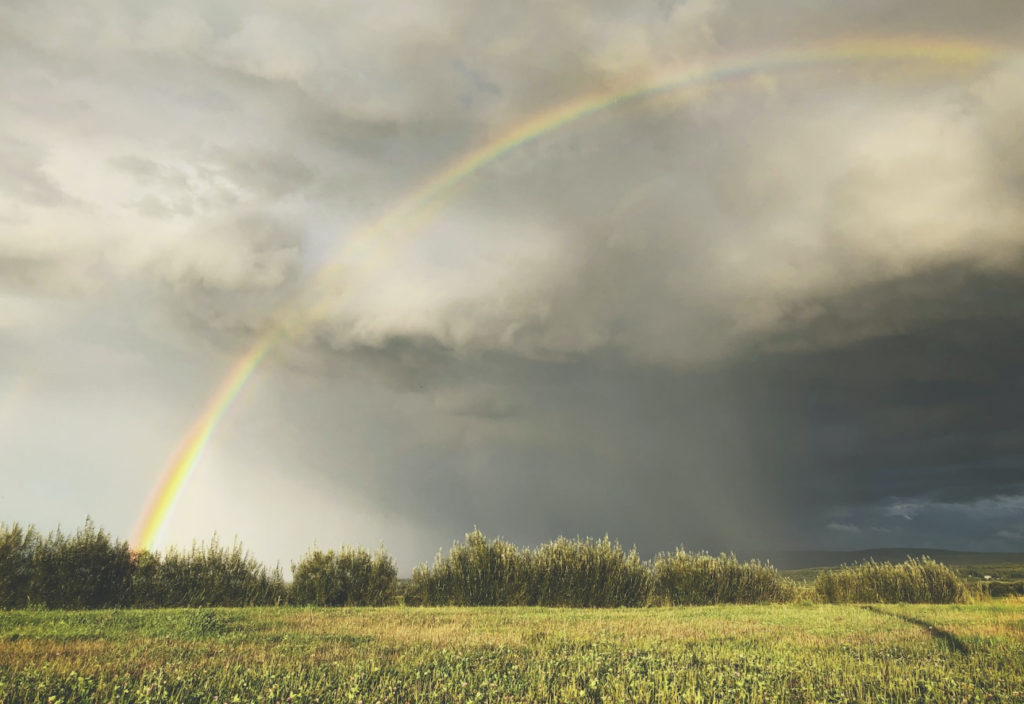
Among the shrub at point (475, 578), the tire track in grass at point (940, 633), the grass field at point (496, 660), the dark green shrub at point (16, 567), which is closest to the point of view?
the grass field at point (496, 660)

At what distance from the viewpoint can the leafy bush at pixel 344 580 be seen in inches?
957

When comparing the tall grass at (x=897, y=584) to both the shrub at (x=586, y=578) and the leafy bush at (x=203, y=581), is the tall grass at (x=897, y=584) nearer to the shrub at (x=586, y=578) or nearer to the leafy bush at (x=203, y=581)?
the shrub at (x=586, y=578)

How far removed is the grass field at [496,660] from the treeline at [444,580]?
208 inches

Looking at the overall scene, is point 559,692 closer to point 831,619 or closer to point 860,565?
point 831,619

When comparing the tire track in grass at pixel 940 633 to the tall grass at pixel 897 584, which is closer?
the tire track in grass at pixel 940 633

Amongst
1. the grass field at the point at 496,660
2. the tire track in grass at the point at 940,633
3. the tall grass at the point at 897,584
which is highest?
the grass field at the point at 496,660

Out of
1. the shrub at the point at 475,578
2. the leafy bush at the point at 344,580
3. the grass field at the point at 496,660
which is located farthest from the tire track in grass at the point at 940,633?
the leafy bush at the point at 344,580

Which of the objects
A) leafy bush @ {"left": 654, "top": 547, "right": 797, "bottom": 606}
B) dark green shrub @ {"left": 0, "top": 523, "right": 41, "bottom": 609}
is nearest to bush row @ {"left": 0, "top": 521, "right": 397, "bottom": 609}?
dark green shrub @ {"left": 0, "top": 523, "right": 41, "bottom": 609}

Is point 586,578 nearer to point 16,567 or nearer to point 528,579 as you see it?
point 528,579

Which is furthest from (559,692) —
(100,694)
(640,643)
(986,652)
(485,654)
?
(986,652)

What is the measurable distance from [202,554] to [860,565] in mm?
28683

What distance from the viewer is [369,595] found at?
2498 cm

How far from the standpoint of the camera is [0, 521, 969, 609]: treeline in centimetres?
2059

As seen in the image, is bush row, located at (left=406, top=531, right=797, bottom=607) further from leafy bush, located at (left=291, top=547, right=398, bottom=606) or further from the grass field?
the grass field
